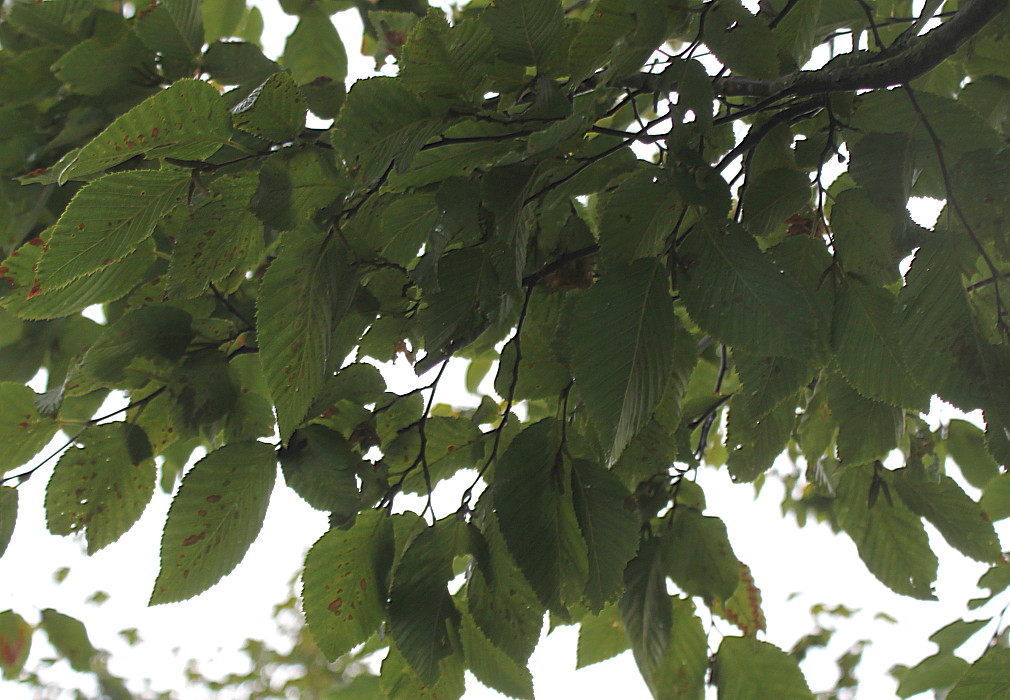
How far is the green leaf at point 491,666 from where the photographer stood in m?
0.63

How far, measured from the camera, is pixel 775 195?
0.59 m

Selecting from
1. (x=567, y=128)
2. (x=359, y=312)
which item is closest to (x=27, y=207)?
(x=359, y=312)

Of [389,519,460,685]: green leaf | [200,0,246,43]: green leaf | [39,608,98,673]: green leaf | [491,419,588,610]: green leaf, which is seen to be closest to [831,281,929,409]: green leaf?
[491,419,588,610]: green leaf

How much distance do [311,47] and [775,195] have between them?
0.88 m

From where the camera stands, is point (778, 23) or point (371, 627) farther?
point (778, 23)

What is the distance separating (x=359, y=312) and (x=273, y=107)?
17 cm

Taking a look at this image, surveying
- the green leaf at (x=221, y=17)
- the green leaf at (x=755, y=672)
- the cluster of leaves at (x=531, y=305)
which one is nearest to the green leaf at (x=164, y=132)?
the cluster of leaves at (x=531, y=305)

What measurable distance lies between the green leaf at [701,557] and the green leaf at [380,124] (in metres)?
0.52

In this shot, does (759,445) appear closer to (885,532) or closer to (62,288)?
(885,532)

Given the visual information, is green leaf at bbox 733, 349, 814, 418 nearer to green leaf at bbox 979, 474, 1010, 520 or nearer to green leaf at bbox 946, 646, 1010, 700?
green leaf at bbox 946, 646, 1010, 700

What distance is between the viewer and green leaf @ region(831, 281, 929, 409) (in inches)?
22.1

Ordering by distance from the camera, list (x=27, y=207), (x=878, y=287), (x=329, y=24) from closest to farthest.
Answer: (x=878, y=287), (x=27, y=207), (x=329, y=24)

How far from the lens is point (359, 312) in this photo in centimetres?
60

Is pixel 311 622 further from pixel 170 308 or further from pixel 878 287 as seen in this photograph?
pixel 878 287
